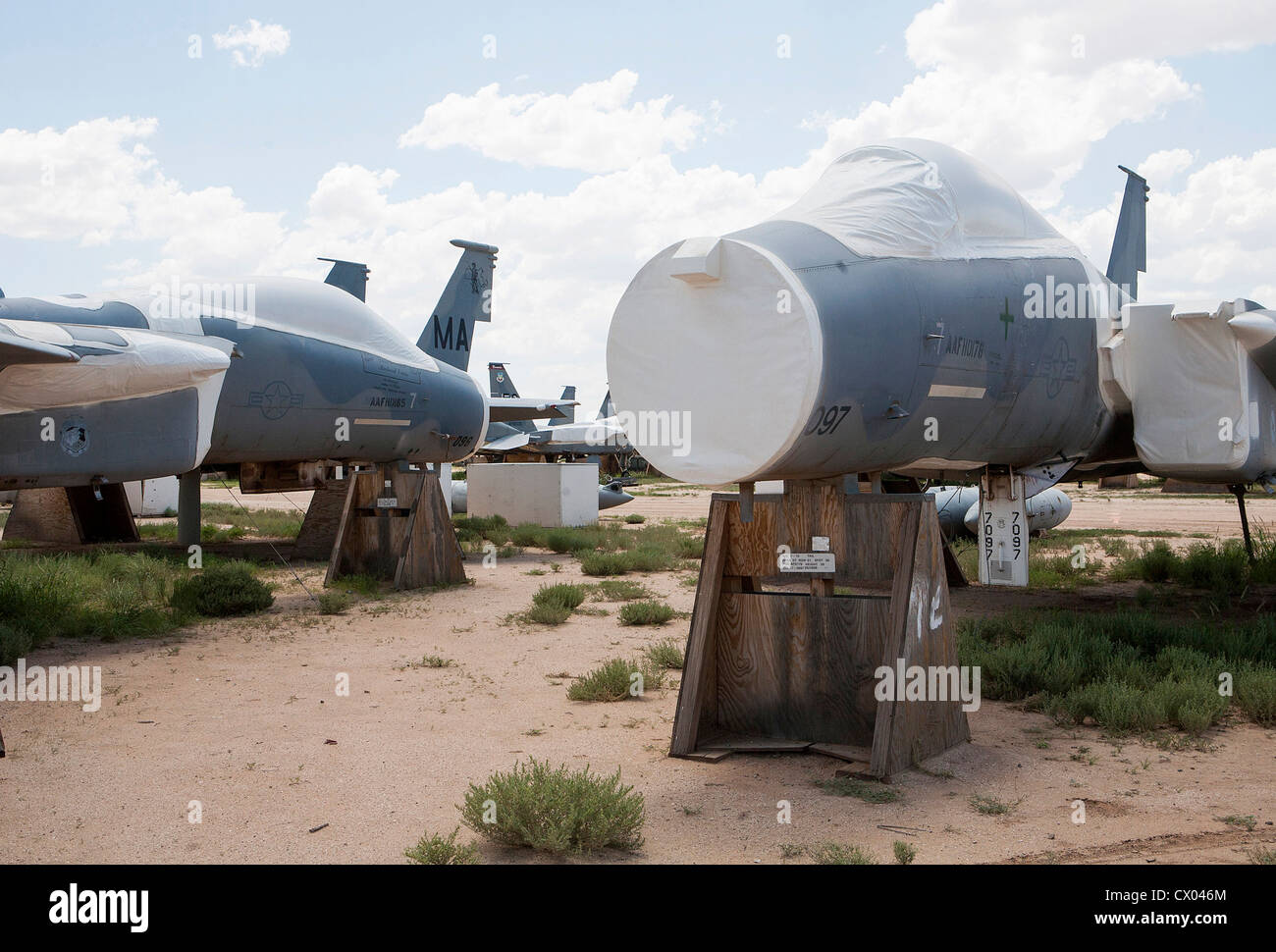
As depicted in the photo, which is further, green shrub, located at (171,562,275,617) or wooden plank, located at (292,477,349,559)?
wooden plank, located at (292,477,349,559)

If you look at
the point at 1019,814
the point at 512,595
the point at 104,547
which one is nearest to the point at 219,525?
the point at 104,547

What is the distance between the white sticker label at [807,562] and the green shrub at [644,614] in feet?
16.8

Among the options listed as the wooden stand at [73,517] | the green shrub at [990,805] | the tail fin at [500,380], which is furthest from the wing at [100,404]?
the tail fin at [500,380]

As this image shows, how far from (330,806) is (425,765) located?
32.1 inches

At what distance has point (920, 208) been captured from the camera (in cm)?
591

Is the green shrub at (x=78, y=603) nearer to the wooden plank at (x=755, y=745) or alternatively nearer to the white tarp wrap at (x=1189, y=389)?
the wooden plank at (x=755, y=745)

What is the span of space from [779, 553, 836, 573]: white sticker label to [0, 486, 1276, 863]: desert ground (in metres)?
1.09

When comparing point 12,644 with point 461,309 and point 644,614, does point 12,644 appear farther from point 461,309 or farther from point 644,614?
point 461,309

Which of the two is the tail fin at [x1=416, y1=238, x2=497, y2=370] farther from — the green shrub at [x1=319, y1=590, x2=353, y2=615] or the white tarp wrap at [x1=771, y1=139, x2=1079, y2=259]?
the white tarp wrap at [x1=771, y1=139, x2=1079, y2=259]

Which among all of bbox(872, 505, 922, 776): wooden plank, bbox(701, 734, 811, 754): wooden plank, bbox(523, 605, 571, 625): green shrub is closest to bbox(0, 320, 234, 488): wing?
bbox(523, 605, 571, 625): green shrub

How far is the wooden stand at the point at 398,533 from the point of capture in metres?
13.5

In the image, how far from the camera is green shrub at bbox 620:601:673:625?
1069 centimetres

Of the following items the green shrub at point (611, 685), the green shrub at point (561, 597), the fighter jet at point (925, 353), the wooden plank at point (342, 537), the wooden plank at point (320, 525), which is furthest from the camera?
the wooden plank at point (320, 525)

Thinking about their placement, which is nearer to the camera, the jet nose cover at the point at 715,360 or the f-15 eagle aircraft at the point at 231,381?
the jet nose cover at the point at 715,360
